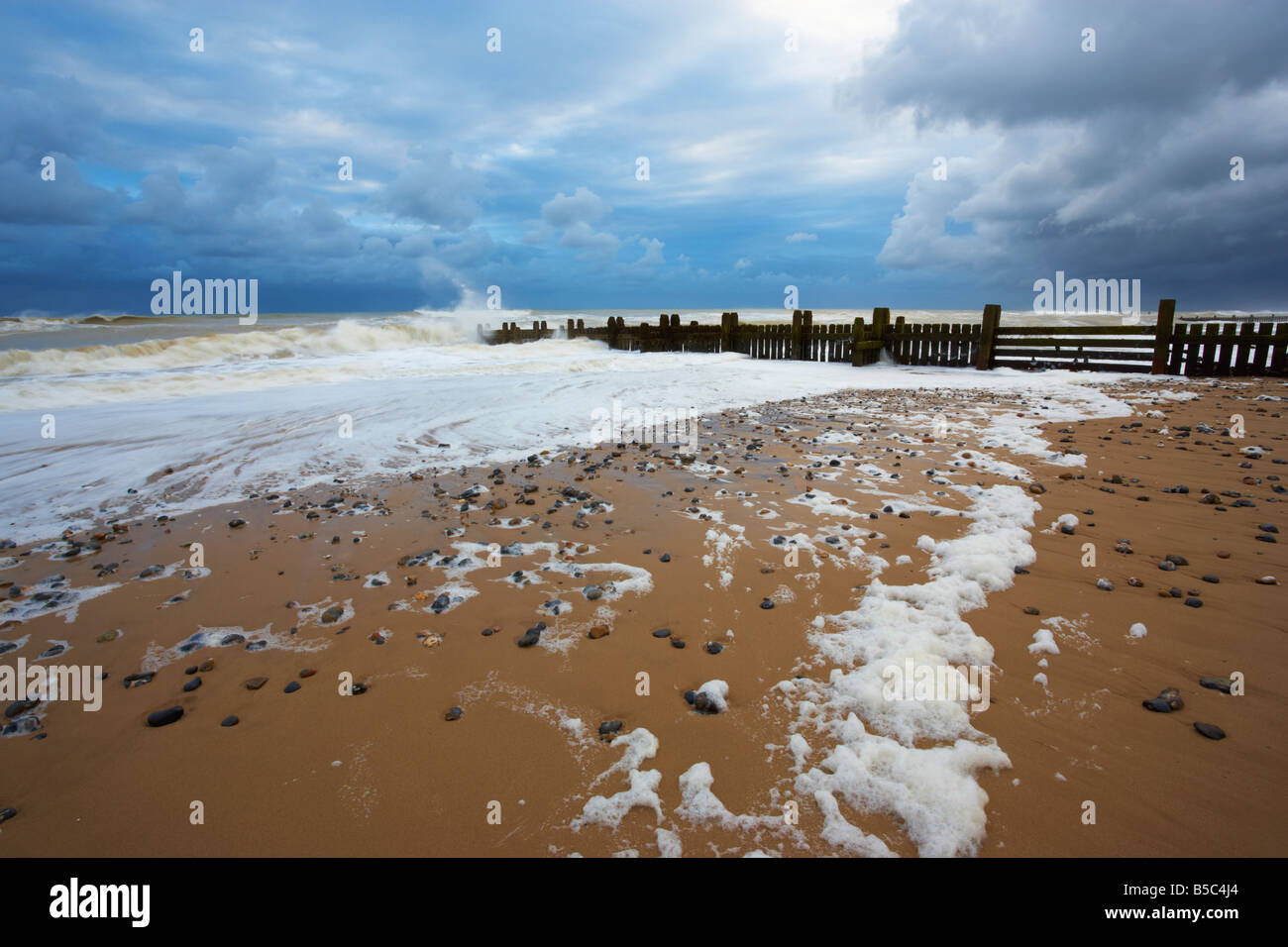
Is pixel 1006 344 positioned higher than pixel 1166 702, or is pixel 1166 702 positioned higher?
pixel 1006 344

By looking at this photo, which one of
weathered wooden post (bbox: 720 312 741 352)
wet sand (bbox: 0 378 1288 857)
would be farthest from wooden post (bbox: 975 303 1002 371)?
wet sand (bbox: 0 378 1288 857)

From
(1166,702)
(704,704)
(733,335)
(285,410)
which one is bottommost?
(704,704)

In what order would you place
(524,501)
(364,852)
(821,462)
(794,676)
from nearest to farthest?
(364,852)
(794,676)
(524,501)
(821,462)

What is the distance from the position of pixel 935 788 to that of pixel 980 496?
3779 millimetres

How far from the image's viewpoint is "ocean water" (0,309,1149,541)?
256 inches

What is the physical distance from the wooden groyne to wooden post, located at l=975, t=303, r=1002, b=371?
2 centimetres

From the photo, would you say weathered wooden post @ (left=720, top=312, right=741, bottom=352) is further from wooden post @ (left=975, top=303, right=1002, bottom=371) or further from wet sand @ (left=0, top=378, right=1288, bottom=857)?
wet sand @ (left=0, top=378, right=1288, bottom=857)

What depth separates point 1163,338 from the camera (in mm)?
14711

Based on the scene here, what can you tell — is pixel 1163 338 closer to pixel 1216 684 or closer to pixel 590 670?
pixel 1216 684

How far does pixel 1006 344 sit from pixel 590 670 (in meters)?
18.1

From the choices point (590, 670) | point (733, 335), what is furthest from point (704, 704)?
point (733, 335)

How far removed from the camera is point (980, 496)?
5.28 m
